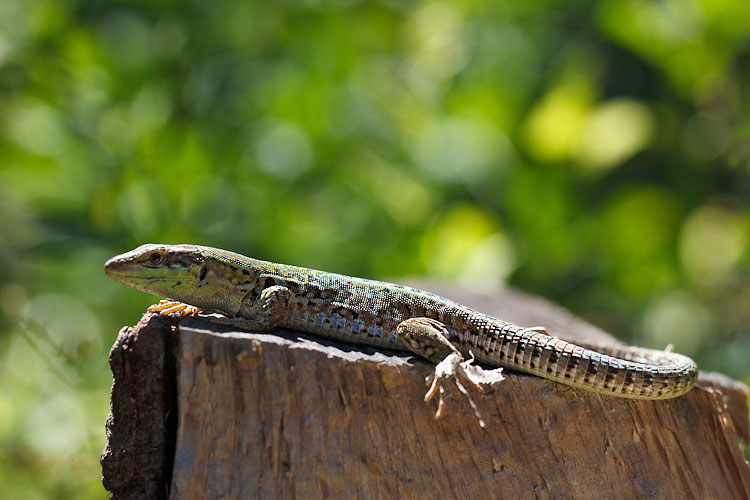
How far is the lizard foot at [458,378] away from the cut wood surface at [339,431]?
5 centimetres

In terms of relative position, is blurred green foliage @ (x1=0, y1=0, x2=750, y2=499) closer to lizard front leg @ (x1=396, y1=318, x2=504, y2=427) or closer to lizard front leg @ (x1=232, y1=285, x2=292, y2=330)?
lizard front leg @ (x1=396, y1=318, x2=504, y2=427)

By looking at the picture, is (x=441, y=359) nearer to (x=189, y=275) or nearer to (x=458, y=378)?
(x=458, y=378)

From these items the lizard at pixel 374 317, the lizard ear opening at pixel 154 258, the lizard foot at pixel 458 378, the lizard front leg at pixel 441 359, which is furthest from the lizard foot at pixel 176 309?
the lizard foot at pixel 458 378

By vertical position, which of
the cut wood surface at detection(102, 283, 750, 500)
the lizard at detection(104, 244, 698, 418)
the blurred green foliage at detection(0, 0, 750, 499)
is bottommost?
the cut wood surface at detection(102, 283, 750, 500)

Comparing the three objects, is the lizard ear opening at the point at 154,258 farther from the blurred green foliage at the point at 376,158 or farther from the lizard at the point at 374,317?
the blurred green foliage at the point at 376,158

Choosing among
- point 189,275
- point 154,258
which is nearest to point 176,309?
point 189,275

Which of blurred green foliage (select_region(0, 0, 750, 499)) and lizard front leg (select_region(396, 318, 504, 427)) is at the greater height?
blurred green foliage (select_region(0, 0, 750, 499))

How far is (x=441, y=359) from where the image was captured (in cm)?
361

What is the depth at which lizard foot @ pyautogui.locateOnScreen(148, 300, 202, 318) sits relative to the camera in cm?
382

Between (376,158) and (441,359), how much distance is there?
6.26 m

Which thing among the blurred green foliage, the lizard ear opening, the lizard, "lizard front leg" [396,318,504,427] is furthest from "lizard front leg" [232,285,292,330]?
the blurred green foliage

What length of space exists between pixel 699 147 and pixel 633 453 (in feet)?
24.1

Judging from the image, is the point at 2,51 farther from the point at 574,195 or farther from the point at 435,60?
the point at 574,195

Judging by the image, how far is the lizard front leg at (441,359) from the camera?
3.48 m
